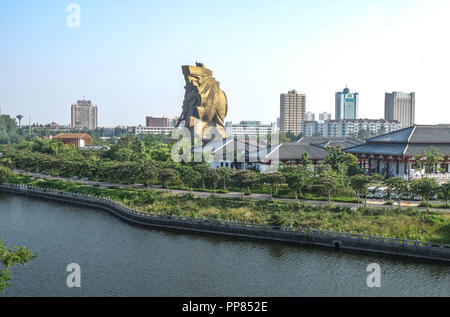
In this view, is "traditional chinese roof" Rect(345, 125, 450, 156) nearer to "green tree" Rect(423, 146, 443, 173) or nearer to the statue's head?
"green tree" Rect(423, 146, 443, 173)

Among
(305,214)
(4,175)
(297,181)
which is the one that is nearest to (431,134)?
(297,181)

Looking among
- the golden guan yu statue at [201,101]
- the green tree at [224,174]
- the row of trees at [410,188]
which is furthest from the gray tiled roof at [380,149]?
the golden guan yu statue at [201,101]

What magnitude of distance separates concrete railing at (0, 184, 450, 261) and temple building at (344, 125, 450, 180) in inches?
1049

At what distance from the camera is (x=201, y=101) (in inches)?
3681

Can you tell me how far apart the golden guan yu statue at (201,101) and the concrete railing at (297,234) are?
45552 mm

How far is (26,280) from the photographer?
94.5 feet

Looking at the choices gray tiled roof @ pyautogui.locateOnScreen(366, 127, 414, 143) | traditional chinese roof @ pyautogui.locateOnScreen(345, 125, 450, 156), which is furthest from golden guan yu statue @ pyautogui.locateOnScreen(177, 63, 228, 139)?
traditional chinese roof @ pyautogui.locateOnScreen(345, 125, 450, 156)

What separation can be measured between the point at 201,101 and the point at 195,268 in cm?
6493

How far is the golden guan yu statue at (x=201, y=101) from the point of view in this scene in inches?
3693

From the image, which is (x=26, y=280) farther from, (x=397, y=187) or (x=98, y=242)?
(x=397, y=187)

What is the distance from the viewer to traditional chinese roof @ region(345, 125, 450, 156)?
60.7 metres

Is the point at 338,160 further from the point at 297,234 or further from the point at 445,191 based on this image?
the point at 297,234
